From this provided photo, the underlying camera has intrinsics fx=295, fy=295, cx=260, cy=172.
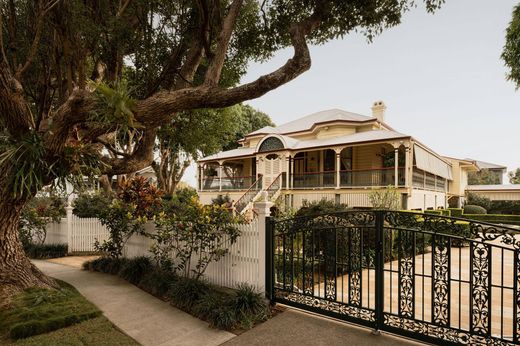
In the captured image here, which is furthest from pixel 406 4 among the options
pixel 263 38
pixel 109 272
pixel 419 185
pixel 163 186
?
pixel 163 186

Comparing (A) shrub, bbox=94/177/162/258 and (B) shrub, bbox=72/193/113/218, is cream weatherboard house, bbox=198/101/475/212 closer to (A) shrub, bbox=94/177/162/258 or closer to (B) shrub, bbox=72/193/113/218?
(B) shrub, bbox=72/193/113/218

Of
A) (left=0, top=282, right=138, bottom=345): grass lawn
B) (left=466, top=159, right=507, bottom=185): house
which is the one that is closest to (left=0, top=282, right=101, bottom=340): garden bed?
(left=0, top=282, right=138, bottom=345): grass lawn

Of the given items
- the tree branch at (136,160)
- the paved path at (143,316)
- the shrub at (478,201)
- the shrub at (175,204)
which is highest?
the tree branch at (136,160)

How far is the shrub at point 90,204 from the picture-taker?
13516 mm

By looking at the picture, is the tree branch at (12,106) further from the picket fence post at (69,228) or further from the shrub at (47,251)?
the shrub at (47,251)

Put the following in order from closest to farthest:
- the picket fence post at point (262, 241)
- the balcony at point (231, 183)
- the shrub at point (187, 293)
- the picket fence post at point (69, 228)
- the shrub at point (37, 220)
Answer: the shrub at point (187, 293) < the picket fence post at point (262, 241) < the shrub at point (37, 220) < the picket fence post at point (69, 228) < the balcony at point (231, 183)

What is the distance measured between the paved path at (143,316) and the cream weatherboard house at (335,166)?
1106 cm

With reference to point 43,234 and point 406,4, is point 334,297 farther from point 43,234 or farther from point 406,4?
point 43,234

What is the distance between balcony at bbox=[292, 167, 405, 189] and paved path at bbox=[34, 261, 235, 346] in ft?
44.8

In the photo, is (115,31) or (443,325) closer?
(443,325)

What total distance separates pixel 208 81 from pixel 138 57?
14.9ft

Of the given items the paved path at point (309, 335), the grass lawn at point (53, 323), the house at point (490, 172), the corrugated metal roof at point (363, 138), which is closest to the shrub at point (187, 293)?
the grass lawn at point (53, 323)

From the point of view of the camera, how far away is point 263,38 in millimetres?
9930

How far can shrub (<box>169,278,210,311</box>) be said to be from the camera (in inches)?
230
